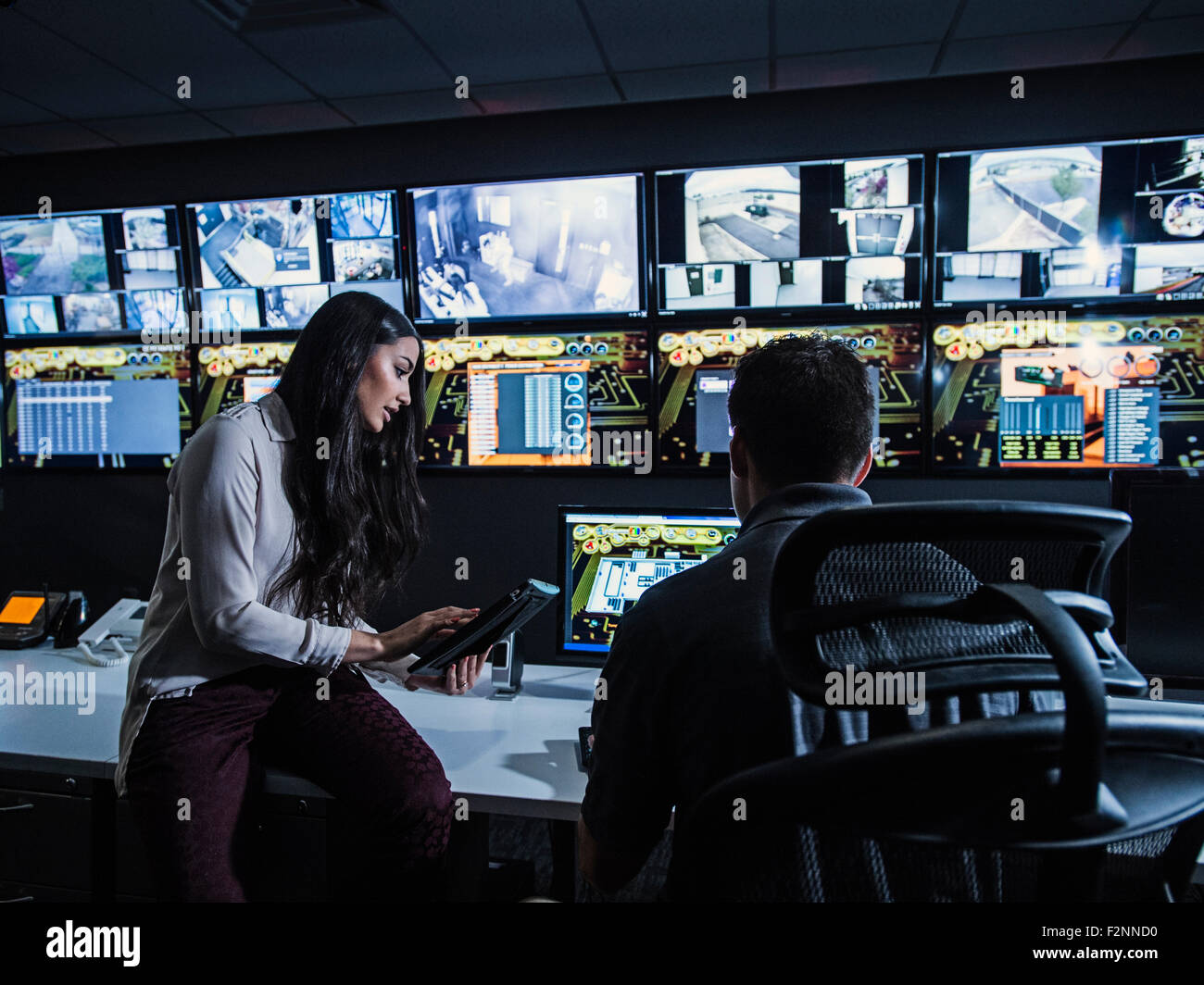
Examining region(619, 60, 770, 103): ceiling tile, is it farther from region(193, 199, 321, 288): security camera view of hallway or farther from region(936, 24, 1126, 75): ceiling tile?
region(193, 199, 321, 288): security camera view of hallway

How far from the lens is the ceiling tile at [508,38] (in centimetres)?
209

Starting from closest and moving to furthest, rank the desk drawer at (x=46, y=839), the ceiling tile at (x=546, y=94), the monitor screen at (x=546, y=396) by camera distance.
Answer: the desk drawer at (x=46, y=839)
the ceiling tile at (x=546, y=94)
the monitor screen at (x=546, y=396)

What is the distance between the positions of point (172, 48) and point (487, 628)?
2106 millimetres

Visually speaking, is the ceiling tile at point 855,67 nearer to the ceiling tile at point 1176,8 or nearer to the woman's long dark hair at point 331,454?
the ceiling tile at point 1176,8

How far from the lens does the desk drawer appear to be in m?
1.47

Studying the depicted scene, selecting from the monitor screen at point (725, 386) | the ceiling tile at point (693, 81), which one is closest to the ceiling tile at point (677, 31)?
the ceiling tile at point (693, 81)

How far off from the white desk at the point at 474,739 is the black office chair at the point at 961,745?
0.68 m

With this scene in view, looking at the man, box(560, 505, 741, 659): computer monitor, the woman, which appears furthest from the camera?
box(560, 505, 741, 659): computer monitor

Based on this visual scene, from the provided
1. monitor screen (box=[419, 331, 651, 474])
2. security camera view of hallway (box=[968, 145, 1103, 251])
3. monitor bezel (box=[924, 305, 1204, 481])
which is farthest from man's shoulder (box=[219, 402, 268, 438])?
security camera view of hallway (box=[968, 145, 1103, 251])

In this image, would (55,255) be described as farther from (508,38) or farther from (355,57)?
(508,38)

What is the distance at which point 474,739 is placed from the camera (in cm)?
152

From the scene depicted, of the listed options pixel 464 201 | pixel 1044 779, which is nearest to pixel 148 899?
pixel 1044 779

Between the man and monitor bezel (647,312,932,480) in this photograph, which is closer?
the man

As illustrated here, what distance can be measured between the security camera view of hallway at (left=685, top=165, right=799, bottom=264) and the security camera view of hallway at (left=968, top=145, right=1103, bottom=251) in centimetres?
55
